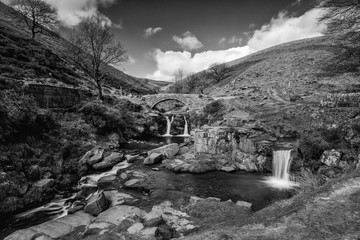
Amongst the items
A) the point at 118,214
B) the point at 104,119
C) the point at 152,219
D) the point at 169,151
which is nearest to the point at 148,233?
the point at 152,219

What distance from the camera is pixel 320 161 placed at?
9961mm

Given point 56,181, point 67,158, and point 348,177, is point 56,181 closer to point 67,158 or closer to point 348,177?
point 67,158

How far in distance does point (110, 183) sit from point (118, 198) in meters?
2.44

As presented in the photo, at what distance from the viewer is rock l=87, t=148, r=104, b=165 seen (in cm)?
1313

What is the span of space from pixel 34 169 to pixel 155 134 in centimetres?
1797

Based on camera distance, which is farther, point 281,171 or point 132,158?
point 132,158

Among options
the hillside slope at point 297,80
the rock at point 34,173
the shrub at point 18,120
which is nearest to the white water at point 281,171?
the hillside slope at point 297,80

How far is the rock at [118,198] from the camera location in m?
8.36

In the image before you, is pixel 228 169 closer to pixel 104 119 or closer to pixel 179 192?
pixel 179 192

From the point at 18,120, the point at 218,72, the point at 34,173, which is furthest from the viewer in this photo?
the point at 218,72

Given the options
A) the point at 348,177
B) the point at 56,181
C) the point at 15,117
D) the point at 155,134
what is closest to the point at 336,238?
the point at 348,177

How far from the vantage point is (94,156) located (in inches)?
536

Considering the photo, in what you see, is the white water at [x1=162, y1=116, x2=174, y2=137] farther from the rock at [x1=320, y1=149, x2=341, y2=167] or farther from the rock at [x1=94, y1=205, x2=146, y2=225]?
the rock at [x1=94, y1=205, x2=146, y2=225]

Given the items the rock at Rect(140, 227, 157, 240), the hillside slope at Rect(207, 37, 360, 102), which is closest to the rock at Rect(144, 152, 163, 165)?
the rock at Rect(140, 227, 157, 240)
